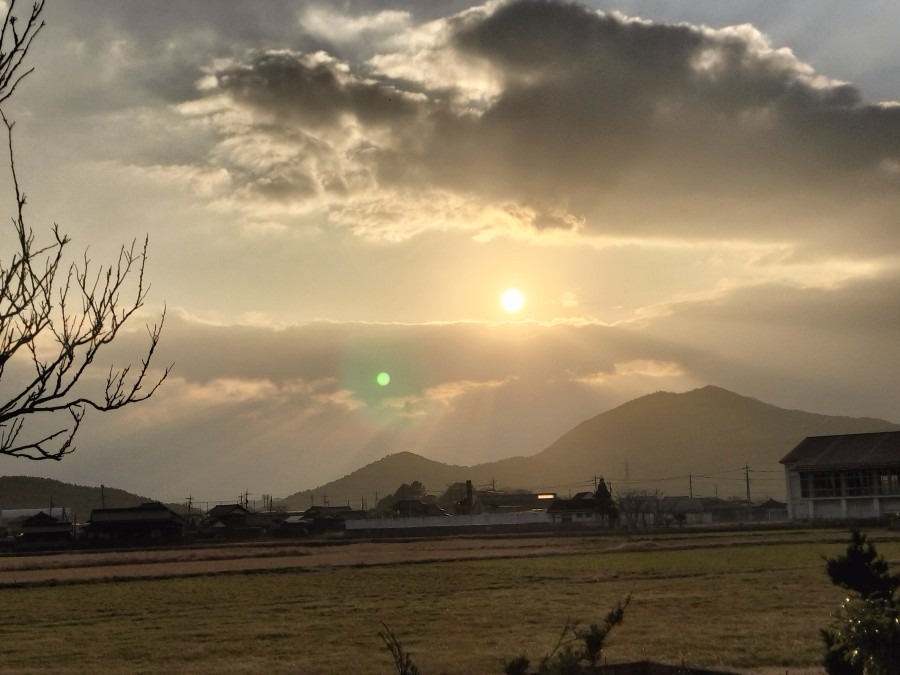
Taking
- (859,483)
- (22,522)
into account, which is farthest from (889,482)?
(22,522)

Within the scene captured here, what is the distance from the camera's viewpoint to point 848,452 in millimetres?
119812

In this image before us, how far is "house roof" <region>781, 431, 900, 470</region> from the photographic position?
376 ft

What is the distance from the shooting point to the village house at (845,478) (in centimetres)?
11344

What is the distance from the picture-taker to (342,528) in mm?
158125

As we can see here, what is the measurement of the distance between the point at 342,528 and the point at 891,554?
113285 mm

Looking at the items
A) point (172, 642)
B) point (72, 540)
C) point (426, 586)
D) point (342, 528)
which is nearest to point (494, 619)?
point (172, 642)

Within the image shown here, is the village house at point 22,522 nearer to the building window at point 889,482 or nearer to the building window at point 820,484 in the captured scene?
the building window at point 820,484

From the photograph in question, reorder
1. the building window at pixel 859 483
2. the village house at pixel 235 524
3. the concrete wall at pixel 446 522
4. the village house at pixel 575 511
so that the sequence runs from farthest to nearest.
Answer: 1. the village house at pixel 575 511
2. the concrete wall at pixel 446 522
3. the village house at pixel 235 524
4. the building window at pixel 859 483

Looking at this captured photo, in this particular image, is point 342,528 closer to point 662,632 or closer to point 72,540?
point 72,540

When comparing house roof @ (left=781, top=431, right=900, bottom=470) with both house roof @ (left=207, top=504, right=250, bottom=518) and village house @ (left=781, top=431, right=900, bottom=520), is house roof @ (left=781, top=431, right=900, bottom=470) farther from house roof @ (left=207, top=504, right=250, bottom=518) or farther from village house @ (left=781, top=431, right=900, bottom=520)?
house roof @ (left=207, top=504, right=250, bottom=518)

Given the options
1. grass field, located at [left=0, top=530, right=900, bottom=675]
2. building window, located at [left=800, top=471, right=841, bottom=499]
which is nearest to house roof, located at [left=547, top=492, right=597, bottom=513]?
building window, located at [left=800, top=471, right=841, bottom=499]

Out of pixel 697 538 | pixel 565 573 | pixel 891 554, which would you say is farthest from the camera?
pixel 697 538

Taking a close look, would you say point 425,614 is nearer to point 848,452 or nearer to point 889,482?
point 889,482

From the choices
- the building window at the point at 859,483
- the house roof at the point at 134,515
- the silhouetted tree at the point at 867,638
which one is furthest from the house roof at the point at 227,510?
the silhouetted tree at the point at 867,638
